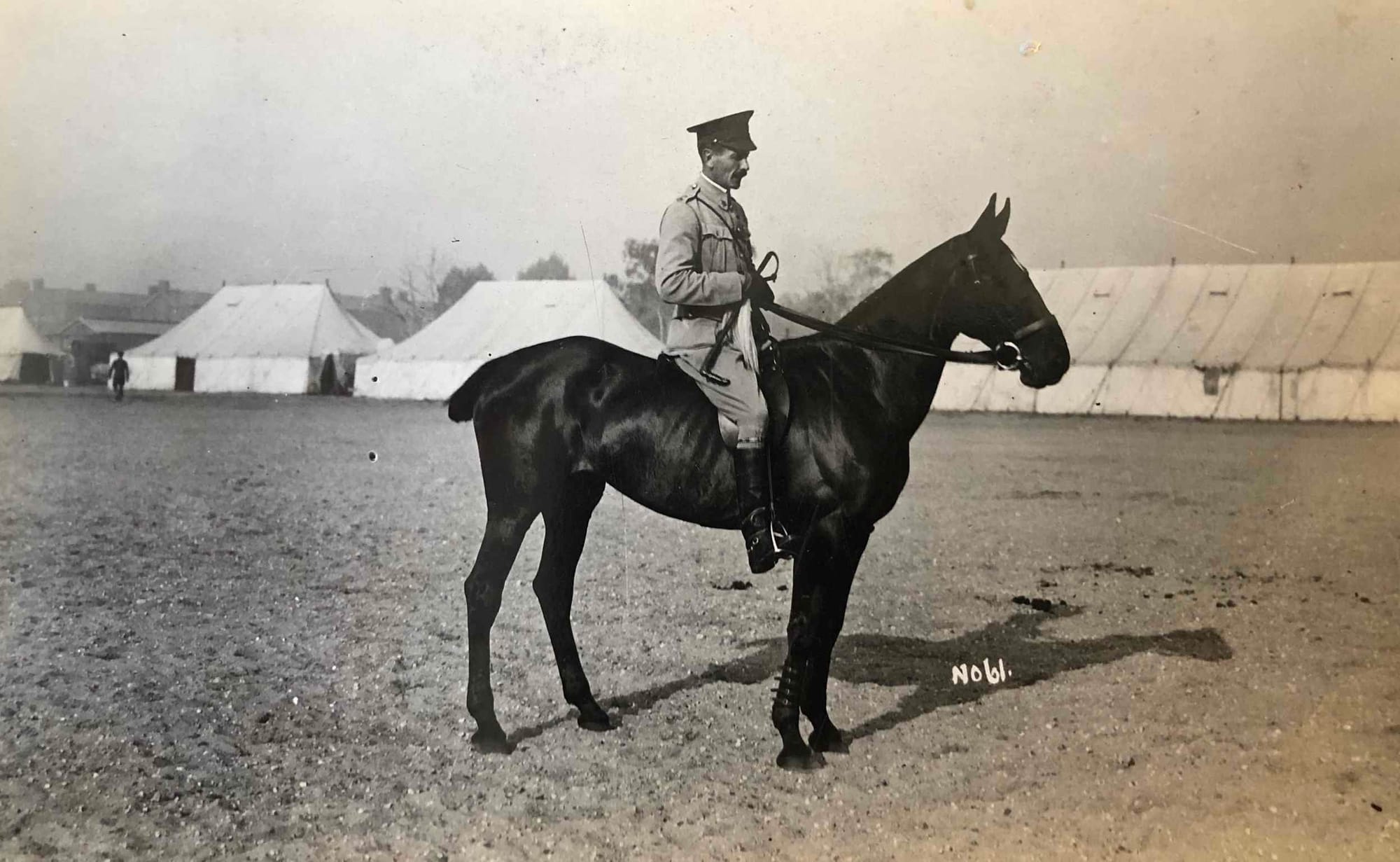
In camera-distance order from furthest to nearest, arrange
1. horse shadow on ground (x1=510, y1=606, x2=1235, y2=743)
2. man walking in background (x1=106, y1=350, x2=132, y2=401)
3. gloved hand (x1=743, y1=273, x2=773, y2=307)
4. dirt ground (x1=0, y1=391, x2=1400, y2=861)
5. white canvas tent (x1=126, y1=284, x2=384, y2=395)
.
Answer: man walking in background (x1=106, y1=350, x2=132, y2=401)
white canvas tent (x1=126, y1=284, x2=384, y2=395)
horse shadow on ground (x1=510, y1=606, x2=1235, y2=743)
gloved hand (x1=743, y1=273, x2=773, y2=307)
dirt ground (x1=0, y1=391, x2=1400, y2=861)

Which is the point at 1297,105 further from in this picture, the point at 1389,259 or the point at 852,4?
the point at 852,4

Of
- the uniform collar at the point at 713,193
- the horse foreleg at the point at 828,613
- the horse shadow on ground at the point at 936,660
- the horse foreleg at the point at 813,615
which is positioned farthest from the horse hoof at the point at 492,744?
the uniform collar at the point at 713,193

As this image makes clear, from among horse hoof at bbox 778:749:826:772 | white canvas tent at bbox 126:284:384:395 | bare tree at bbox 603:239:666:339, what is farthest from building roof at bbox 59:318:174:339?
horse hoof at bbox 778:749:826:772

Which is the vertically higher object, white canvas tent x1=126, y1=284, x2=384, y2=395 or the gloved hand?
the gloved hand

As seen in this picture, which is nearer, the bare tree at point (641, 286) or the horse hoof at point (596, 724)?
the horse hoof at point (596, 724)

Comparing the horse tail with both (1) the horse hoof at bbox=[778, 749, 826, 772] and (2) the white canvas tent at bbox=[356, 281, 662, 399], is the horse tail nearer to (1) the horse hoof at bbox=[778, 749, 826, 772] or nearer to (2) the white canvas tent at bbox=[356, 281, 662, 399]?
(2) the white canvas tent at bbox=[356, 281, 662, 399]

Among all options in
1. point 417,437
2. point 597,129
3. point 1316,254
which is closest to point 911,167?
point 597,129

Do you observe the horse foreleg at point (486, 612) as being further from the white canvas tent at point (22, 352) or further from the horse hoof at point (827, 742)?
the white canvas tent at point (22, 352)
